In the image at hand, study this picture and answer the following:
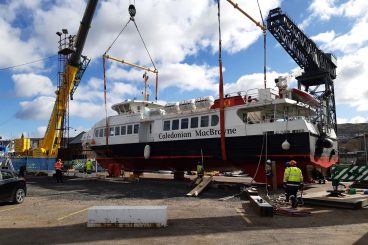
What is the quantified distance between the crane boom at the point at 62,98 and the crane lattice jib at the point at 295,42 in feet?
69.0

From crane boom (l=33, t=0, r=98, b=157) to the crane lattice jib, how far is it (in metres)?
21.0

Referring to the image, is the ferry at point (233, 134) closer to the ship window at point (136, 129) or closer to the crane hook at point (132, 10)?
the ship window at point (136, 129)

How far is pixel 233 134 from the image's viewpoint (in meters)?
21.0

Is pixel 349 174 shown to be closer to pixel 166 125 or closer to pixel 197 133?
pixel 197 133

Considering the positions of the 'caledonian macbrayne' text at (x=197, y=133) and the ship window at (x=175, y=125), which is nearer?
the 'caledonian macbrayne' text at (x=197, y=133)

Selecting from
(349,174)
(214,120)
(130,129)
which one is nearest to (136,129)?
(130,129)

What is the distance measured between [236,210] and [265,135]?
8.48 meters

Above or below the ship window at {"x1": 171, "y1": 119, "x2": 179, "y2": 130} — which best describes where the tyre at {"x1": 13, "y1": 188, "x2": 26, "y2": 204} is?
below

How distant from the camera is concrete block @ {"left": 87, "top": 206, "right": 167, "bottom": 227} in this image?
8.91 meters

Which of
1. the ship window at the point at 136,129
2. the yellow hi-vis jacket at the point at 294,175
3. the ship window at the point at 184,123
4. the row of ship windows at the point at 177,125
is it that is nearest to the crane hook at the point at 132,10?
the row of ship windows at the point at 177,125

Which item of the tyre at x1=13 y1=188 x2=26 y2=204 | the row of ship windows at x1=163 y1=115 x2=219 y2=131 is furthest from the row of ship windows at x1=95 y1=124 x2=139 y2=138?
the tyre at x1=13 y1=188 x2=26 y2=204

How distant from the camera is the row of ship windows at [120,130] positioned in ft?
87.1

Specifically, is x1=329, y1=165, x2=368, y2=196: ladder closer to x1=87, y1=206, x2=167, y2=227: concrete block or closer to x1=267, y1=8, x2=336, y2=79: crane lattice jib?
x1=87, y1=206, x2=167, y2=227: concrete block

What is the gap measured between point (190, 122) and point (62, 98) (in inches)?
530
